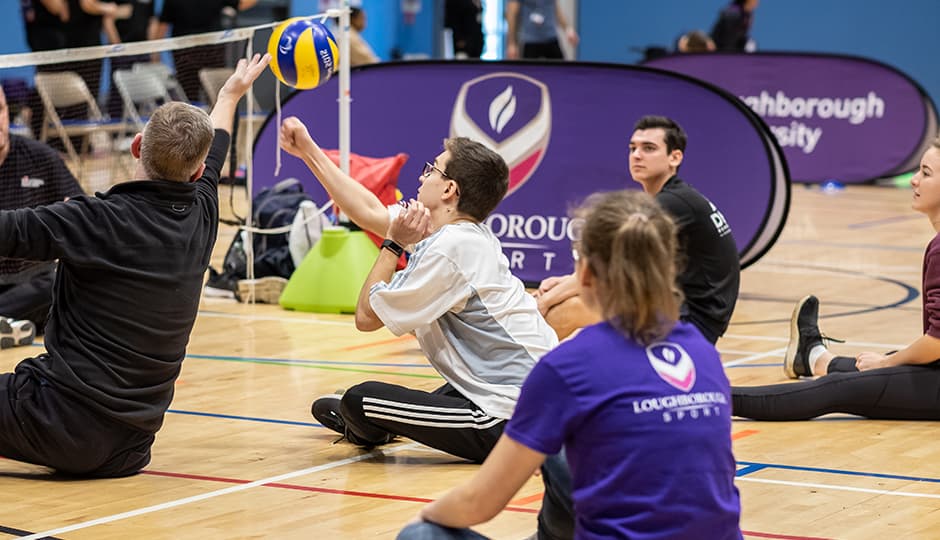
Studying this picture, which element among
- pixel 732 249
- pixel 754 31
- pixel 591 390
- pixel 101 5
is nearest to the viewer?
pixel 591 390

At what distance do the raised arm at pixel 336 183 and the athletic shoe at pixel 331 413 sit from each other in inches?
27.8

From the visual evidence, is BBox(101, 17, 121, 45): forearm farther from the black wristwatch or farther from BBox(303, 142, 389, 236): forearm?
the black wristwatch

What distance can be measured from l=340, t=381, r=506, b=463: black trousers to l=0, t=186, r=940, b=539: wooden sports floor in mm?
115

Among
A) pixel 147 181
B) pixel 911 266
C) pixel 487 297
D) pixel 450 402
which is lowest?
pixel 911 266

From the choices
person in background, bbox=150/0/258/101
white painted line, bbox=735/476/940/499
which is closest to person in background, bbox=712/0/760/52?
person in background, bbox=150/0/258/101

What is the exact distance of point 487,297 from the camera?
4.95m

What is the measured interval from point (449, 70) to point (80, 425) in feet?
18.7

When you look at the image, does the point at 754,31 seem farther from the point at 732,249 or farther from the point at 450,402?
the point at 450,402

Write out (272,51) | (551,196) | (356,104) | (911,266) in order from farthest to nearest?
(911,266)
(356,104)
(551,196)
(272,51)

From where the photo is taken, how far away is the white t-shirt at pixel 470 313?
4879 mm

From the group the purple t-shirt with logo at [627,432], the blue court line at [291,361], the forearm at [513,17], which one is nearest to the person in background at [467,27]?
the forearm at [513,17]

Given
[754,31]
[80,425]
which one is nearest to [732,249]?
[80,425]

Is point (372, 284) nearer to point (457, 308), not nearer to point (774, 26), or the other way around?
point (457, 308)

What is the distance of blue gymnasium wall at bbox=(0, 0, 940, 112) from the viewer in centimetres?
2192
